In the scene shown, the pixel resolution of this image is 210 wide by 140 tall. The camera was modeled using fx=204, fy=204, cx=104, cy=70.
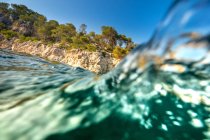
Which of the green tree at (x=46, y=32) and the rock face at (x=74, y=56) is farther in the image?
the green tree at (x=46, y=32)

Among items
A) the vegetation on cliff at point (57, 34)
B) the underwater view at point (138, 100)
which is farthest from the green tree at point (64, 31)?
the underwater view at point (138, 100)

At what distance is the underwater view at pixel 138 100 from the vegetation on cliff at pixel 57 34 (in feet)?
62.1

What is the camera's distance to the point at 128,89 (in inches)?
73.5

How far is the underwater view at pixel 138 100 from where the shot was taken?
1.47m

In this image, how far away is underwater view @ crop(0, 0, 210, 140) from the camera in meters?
1.47

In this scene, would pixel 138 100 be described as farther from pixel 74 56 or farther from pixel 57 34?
pixel 57 34

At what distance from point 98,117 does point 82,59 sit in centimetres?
1959

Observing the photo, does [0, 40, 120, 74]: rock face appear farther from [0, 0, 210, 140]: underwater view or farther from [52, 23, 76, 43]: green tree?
[0, 0, 210, 140]: underwater view

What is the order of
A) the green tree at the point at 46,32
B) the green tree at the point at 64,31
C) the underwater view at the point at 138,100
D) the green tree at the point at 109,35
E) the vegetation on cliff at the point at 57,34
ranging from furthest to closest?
1. the green tree at the point at 46,32
2. the green tree at the point at 64,31
3. the green tree at the point at 109,35
4. the vegetation on cliff at the point at 57,34
5. the underwater view at the point at 138,100

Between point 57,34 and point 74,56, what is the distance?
12.3 meters

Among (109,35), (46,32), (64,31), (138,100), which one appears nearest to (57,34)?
(64,31)

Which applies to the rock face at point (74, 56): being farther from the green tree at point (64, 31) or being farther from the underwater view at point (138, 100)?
the underwater view at point (138, 100)

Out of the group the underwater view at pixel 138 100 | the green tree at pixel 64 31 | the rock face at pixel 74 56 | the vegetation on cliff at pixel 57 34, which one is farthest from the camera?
the green tree at pixel 64 31

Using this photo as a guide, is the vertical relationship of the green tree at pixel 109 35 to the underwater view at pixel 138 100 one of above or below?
above
